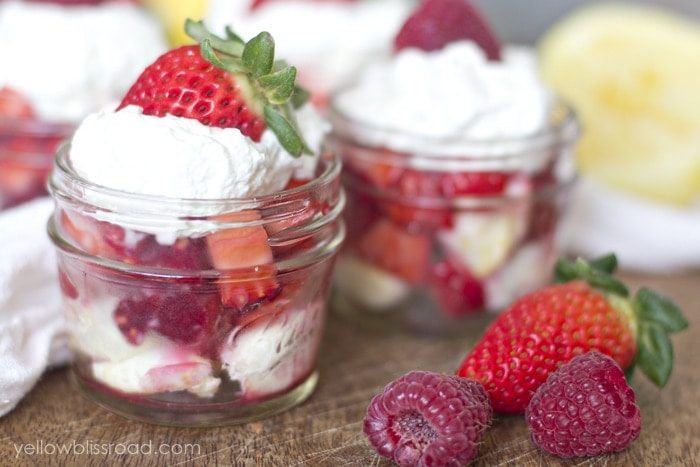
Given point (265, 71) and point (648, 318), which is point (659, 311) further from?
point (265, 71)

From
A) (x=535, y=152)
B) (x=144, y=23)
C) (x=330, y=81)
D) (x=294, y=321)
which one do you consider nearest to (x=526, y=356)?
(x=294, y=321)

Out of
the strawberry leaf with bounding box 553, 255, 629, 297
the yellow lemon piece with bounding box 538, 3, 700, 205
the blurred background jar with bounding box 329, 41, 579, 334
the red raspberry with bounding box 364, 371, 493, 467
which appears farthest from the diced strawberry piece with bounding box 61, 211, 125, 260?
the yellow lemon piece with bounding box 538, 3, 700, 205

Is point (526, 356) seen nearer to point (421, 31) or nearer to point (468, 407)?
point (468, 407)

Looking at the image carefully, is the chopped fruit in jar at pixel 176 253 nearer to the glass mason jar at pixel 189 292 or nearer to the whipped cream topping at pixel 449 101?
the glass mason jar at pixel 189 292

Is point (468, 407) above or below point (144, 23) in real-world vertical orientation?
below

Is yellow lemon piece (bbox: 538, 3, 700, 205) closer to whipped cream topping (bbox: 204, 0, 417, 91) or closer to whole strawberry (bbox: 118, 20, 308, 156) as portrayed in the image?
whipped cream topping (bbox: 204, 0, 417, 91)
